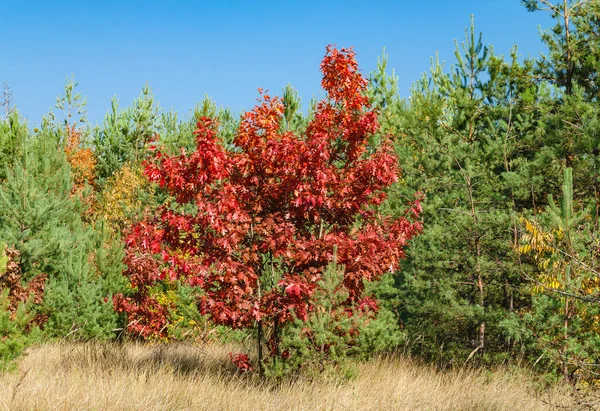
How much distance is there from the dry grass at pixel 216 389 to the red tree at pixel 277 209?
935mm

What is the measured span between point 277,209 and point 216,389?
2458mm

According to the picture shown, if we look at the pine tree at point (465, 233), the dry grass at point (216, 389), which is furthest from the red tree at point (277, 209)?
the pine tree at point (465, 233)

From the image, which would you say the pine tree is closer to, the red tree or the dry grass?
the dry grass

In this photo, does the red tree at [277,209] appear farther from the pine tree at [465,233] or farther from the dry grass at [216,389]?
the pine tree at [465,233]

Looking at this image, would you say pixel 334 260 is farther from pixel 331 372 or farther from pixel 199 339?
pixel 199 339

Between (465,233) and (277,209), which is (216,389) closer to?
(277,209)

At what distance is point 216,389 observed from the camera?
7461 mm

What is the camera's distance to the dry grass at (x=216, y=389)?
6.70 meters

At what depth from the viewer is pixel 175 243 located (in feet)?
26.0

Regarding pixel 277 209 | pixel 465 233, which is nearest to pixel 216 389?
pixel 277 209

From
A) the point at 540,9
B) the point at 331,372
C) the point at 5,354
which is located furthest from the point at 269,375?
the point at 540,9

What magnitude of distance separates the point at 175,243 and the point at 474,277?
5.82 meters

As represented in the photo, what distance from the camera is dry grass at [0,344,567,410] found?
6695 mm

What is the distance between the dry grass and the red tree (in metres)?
0.93
